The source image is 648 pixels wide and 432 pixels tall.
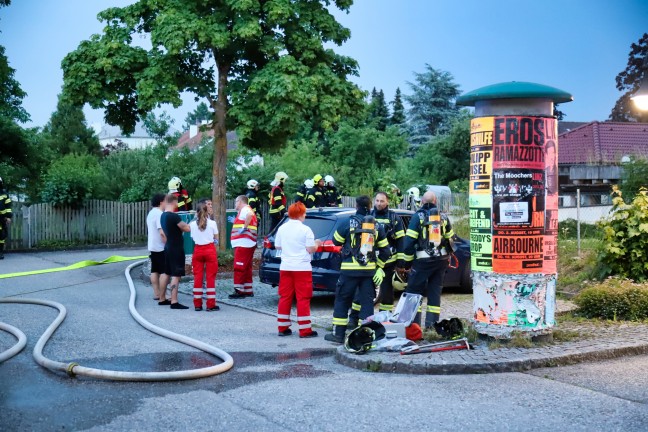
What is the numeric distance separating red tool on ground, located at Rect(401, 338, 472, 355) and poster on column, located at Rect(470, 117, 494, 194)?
1776 millimetres

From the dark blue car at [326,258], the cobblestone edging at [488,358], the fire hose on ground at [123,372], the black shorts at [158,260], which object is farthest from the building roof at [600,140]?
the fire hose on ground at [123,372]

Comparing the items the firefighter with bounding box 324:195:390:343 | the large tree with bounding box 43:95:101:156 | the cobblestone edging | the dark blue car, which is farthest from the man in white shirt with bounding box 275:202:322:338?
the large tree with bounding box 43:95:101:156

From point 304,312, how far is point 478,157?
117 inches

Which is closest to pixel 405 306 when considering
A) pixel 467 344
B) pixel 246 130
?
pixel 467 344

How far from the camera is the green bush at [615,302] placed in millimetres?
11328

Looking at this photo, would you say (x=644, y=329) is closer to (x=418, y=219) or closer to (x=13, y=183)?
(x=418, y=219)

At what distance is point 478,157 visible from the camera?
9.60m

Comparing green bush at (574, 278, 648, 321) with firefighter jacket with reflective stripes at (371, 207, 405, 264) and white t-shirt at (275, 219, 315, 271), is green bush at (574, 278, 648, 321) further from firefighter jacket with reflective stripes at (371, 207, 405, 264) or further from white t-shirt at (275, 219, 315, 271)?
white t-shirt at (275, 219, 315, 271)

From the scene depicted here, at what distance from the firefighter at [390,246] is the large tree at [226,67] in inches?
346

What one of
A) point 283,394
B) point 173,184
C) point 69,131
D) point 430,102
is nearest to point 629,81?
point 430,102

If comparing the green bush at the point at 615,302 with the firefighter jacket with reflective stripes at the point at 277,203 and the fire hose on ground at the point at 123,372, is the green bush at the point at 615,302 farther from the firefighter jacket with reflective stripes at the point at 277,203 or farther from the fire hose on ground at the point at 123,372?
the firefighter jacket with reflective stripes at the point at 277,203

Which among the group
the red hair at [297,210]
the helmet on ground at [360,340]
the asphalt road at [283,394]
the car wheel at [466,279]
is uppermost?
the red hair at [297,210]

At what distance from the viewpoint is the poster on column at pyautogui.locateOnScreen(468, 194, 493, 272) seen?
950cm

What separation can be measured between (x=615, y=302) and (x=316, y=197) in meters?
10.5
